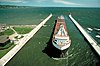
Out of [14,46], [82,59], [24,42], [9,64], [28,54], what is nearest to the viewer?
[9,64]

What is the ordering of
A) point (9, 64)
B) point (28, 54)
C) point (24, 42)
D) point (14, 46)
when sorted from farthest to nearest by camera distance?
point (24, 42) → point (14, 46) → point (28, 54) → point (9, 64)

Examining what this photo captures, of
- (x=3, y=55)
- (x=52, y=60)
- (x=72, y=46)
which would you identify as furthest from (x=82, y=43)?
(x=3, y=55)

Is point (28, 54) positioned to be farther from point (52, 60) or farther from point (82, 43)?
point (82, 43)

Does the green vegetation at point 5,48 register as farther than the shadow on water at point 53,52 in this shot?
Yes

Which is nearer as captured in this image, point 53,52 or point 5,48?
point 53,52

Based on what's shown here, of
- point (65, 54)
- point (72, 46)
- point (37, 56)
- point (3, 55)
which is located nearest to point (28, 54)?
point (37, 56)

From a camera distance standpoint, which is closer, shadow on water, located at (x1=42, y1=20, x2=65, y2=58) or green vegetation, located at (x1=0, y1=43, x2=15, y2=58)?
shadow on water, located at (x1=42, y1=20, x2=65, y2=58)

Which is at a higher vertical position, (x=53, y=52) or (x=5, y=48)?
(x=53, y=52)

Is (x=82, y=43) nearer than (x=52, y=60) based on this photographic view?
No

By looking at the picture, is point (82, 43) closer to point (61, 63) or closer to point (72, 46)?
point (72, 46)
